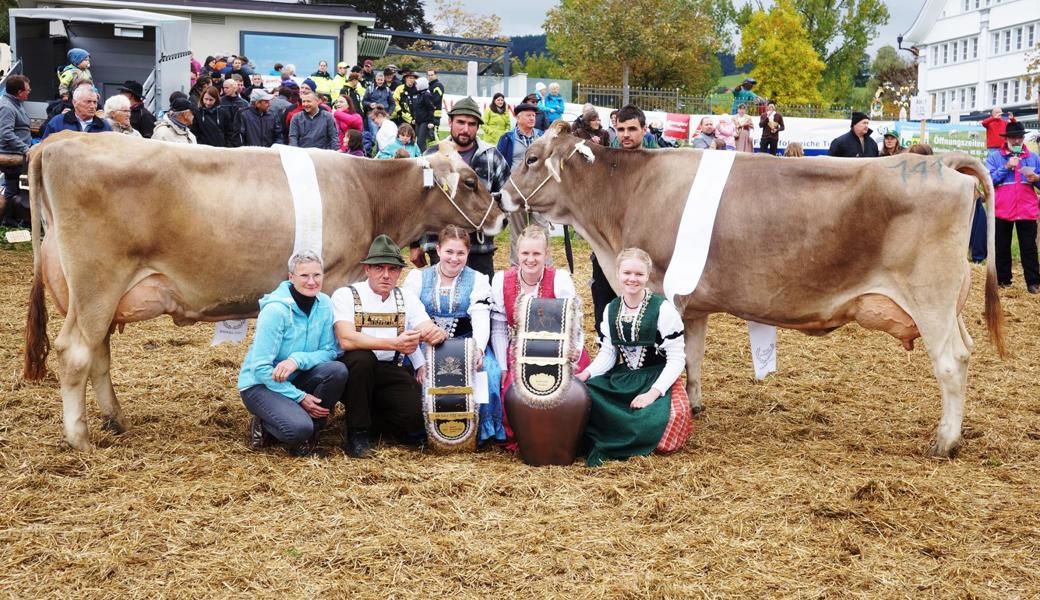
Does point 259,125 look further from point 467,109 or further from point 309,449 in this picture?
point 309,449

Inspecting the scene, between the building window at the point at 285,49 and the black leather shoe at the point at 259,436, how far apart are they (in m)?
22.9

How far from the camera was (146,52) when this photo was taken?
59.0 ft

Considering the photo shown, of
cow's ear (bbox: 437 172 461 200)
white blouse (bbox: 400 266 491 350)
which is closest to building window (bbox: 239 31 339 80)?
cow's ear (bbox: 437 172 461 200)

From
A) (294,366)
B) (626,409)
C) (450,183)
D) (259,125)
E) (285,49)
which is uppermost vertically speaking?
Result: (285,49)

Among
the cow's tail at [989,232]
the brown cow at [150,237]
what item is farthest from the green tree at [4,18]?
the cow's tail at [989,232]

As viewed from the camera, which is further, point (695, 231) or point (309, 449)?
point (695, 231)

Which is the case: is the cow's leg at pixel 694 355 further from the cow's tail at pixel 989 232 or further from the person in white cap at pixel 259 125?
the person in white cap at pixel 259 125

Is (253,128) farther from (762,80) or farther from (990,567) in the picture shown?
(762,80)

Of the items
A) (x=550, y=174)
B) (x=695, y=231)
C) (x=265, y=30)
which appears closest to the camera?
(x=695, y=231)

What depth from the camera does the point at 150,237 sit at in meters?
5.61

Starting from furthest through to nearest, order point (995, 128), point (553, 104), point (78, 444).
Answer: point (553, 104)
point (995, 128)
point (78, 444)

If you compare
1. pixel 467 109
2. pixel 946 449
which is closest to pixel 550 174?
pixel 467 109

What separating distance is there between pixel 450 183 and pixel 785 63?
4403 centimetres

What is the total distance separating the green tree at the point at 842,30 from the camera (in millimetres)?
59781
